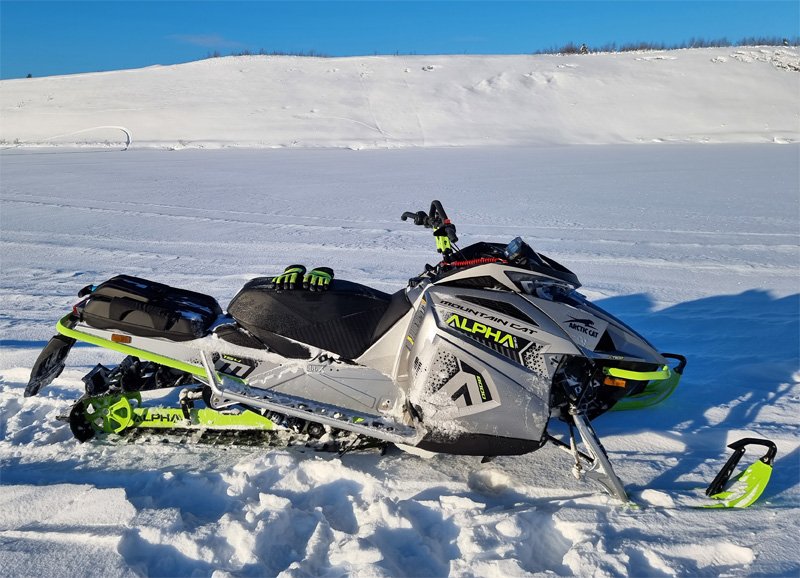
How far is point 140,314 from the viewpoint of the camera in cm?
292

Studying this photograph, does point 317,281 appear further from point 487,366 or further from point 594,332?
point 594,332

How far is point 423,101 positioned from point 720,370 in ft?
81.0

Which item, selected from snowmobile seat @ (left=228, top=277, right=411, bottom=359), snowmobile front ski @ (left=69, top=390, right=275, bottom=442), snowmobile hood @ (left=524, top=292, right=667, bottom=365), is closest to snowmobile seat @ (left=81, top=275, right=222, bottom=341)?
snowmobile seat @ (left=228, top=277, right=411, bottom=359)

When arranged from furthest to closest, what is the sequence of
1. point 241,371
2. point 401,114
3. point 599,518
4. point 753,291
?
point 401,114 → point 753,291 → point 241,371 → point 599,518

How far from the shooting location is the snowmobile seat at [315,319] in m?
2.89

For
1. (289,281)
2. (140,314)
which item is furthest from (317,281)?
(140,314)

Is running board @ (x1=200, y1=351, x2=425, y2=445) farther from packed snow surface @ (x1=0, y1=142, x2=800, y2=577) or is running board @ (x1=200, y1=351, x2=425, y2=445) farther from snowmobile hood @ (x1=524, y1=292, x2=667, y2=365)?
snowmobile hood @ (x1=524, y1=292, x2=667, y2=365)

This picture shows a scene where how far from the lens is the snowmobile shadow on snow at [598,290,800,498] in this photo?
3100 mm

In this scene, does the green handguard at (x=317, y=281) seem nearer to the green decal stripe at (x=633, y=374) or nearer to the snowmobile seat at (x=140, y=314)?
the snowmobile seat at (x=140, y=314)

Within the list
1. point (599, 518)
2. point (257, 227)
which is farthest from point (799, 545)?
point (257, 227)

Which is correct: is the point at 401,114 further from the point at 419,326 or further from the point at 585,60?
the point at 419,326

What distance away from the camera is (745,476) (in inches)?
104

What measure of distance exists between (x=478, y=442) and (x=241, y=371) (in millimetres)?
1119

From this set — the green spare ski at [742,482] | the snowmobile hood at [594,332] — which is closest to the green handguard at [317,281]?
the snowmobile hood at [594,332]
